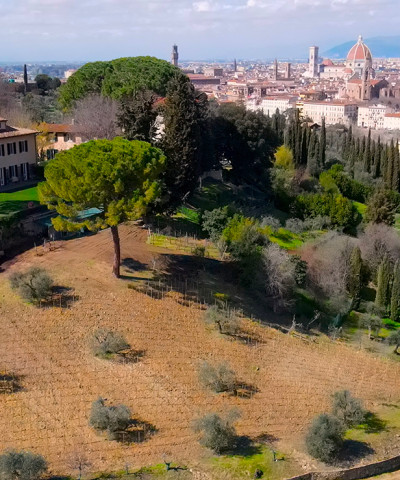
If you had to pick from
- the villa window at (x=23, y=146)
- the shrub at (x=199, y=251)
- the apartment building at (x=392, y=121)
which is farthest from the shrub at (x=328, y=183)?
the apartment building at (x=392, y=121)

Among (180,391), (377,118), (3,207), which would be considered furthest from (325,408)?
(377,118)

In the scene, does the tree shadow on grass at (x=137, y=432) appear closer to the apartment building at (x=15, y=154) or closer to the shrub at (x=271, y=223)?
the shrub at (x=271, y=223)

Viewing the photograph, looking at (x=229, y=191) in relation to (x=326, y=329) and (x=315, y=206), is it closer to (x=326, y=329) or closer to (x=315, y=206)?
(x=315, y=206)

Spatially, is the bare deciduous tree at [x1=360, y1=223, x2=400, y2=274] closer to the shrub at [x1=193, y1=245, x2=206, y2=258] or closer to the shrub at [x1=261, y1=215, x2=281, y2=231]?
the shrub at [x1=261, y1=215, x2=281, y2=231]

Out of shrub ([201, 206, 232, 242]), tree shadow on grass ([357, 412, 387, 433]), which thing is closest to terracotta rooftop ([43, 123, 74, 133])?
shrub ([201, 206, 232, 242])

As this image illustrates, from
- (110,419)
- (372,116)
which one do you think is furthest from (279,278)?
(372,116)
